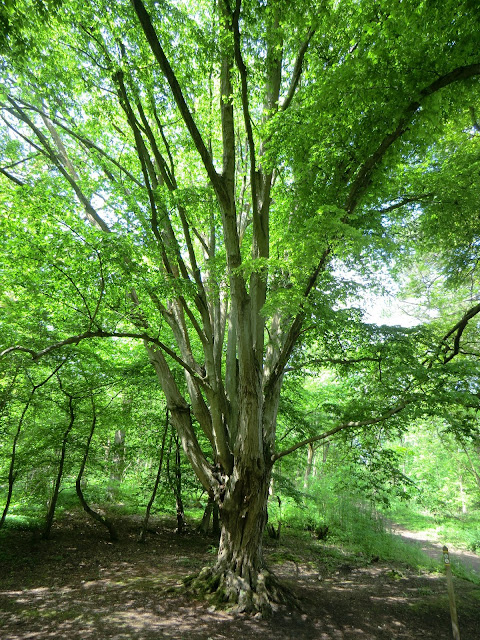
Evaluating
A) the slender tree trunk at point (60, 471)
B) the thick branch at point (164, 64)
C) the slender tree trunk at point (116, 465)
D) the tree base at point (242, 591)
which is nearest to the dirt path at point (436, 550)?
the tree base at point (242, 591)

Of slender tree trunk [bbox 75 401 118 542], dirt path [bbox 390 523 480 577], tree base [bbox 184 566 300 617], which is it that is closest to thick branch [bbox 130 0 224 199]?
tree base [bbox 184 566 300 617]

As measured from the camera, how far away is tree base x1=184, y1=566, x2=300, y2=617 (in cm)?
392

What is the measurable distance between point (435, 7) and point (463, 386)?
3906 mm

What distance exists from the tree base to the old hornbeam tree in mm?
24

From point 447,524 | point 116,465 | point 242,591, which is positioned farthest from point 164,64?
point 447,524

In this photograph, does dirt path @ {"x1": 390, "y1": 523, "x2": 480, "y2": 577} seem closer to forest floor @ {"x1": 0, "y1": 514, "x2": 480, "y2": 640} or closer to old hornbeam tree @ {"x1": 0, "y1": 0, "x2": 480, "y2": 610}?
forest floor @ {"x1": 0, "y1": 514, "x2": 480, "y2": 640}

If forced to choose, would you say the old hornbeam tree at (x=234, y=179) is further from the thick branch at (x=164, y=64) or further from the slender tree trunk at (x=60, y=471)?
the slender tree trunk at (x=60, y=471)

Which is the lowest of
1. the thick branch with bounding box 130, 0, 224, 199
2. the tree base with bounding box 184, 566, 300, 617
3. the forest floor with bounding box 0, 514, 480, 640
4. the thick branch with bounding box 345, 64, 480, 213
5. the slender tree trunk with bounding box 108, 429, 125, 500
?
the forest floor with bounding box 0, 514, 480, 640

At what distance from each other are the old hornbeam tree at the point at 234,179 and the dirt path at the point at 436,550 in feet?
24.1

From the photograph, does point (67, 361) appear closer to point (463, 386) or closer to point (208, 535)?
point (208, 535)

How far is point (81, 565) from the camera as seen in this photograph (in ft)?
18.3

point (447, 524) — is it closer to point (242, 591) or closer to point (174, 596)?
point (242, 591)

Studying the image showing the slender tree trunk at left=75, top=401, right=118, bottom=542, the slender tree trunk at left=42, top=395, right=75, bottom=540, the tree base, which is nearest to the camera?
the tree base

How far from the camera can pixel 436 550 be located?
10.3 meters
